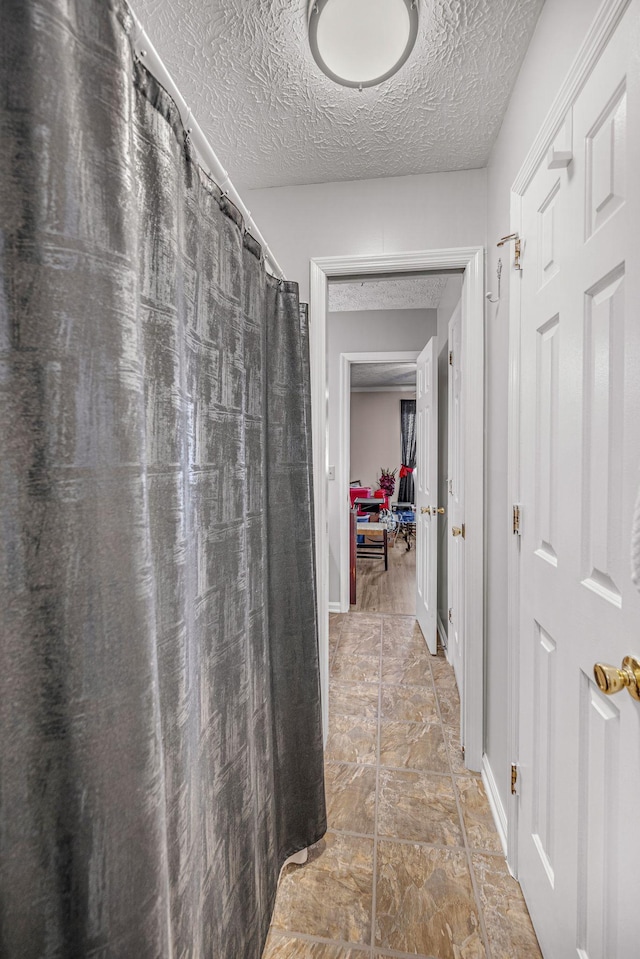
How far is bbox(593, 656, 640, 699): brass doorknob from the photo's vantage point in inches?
29.3

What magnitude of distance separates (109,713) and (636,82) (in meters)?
1.22

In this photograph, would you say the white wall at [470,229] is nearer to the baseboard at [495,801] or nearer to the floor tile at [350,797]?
the baseboard at [495,801]

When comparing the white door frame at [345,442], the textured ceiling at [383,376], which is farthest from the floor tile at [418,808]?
the textured ceiling at [383,376]

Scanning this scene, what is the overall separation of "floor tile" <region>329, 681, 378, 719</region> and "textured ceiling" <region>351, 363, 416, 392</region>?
4378 millimetres

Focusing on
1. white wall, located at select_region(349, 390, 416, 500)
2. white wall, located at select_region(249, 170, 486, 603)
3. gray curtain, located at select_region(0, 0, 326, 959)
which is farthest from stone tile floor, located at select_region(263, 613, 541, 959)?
white wall, located at select_region(349, 390, 416, 500)

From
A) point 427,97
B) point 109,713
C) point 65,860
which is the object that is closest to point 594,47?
point 427,97

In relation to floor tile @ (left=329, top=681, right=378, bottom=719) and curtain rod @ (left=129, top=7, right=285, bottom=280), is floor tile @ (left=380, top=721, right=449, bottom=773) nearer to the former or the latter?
floor tile @ (left=329, top=681, right=378, bottom=719)

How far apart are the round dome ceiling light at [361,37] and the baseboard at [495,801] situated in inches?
94.1

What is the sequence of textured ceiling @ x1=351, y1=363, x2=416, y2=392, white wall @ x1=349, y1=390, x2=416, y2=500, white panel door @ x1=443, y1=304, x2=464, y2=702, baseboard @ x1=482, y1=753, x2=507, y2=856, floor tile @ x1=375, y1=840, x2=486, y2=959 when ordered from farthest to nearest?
white wall @ x1=349, y1=390, x2=416, y2=500 < textured ceiling @ x1=351, y1=363, x2=416, y2=392 < white panel door @ x1=443, y1=304, x2=464, y2=702 < baseboard @ x1=482, y1=753, x2=507, y2=856 < floor tile @ x1=375, y1=840, x2=486, y2=959

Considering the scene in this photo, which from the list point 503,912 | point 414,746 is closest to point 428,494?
point 414,746

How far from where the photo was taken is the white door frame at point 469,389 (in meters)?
1.93

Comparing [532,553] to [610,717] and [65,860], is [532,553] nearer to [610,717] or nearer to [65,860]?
[610,717]

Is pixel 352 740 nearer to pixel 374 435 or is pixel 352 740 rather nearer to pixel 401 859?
pixel 401 859

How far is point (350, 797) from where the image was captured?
1.83 m
